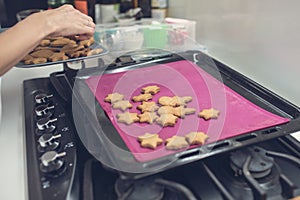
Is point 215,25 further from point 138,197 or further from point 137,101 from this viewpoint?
point 138,197

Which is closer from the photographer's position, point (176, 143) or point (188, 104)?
point (176, 143)

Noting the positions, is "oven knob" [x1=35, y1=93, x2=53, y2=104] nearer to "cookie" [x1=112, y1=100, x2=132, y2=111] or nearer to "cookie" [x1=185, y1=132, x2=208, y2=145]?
"cookie" [x1=112, y1=100, x2=132, y2=111]

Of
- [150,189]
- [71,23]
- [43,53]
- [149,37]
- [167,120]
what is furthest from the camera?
[149,37]

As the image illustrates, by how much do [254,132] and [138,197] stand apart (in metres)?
0.20

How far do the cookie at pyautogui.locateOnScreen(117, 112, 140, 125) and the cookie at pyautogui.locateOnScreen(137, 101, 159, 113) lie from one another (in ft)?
0.08

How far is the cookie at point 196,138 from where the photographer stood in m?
0.50

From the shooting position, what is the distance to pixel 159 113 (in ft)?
1.97

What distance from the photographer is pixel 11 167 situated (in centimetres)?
55

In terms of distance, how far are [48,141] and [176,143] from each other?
205 millimetres

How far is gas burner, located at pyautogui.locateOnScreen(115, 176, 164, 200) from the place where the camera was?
447 millimetres

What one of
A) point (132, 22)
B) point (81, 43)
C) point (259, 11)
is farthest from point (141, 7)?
point (259, 11)

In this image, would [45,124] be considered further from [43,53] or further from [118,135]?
[43,53]

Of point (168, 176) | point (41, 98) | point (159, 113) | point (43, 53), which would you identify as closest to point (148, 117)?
point (159, 113)

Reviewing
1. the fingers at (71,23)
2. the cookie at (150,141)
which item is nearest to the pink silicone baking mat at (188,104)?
the cookie at (150,141)
